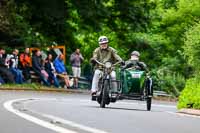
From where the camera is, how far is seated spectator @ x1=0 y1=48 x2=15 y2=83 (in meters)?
30.1

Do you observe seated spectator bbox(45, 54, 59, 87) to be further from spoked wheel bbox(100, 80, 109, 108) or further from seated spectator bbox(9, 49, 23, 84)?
spoked wheel bbox(100, 80, 109, 108)

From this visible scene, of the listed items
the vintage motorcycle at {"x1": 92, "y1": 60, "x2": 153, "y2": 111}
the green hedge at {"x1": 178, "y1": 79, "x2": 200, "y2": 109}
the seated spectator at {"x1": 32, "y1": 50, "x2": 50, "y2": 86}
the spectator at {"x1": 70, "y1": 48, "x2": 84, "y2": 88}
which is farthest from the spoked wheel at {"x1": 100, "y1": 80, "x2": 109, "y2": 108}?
the spectator at {"x1": 70, "y1": 48, "x2": 84, "y2": 88}

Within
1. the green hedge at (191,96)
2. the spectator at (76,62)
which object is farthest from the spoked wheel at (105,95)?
the spectator at (76,62)

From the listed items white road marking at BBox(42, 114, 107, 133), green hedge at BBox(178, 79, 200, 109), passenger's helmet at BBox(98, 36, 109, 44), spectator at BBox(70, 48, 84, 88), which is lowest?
white road marking at BBox(42, 114, 107, 133)

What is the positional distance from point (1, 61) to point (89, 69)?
29.5 ft

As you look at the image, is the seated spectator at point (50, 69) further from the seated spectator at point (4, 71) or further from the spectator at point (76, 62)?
the seated spectator at point (4, 71)

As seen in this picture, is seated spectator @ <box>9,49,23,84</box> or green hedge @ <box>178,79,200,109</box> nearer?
green hedge @ <box>178,79,200,109</box>

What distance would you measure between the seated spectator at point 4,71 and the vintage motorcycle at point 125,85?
38.2ft

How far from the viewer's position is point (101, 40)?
18672 mm

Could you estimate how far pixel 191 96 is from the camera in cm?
1828

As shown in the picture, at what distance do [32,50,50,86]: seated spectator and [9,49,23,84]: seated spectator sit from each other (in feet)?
2.73

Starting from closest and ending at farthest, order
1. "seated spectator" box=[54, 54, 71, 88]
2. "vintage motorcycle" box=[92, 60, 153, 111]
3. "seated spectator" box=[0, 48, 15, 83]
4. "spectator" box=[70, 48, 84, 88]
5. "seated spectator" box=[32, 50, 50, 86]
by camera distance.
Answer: "vintage motorcycle" box=[92, 60, 153, 111] < "seated spectator" box=[0, 48, 15, 83] < "seated spectator" box=[32, 50, 50, 86] < "seated spectator" box=[54, 54, 71, 88] < "spectator" box=[70, 48, 84, 88]

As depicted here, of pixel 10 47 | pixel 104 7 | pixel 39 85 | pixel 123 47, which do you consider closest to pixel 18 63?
pixel 39 85

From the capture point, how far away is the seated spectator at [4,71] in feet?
98.7
